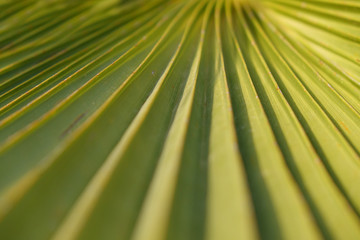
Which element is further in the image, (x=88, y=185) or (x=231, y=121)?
(x=231, y=121)

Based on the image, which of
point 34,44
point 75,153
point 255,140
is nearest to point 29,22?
point 34,44

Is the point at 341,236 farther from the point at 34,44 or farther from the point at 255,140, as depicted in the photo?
the point at 34,44

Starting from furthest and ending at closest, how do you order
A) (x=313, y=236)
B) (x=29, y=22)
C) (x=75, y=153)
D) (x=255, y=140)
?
(x=29, y=22) < (x=255, y=140) < (x=75, y=153) < (x=313, y=236)

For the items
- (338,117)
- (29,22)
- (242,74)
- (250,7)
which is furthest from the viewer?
(250,7)

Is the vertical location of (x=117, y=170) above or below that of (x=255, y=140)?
below

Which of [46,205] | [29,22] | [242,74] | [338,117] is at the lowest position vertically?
[46,205]

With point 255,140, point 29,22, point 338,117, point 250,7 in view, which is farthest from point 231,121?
point 29,22
